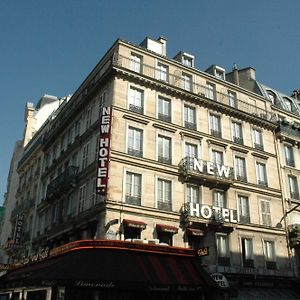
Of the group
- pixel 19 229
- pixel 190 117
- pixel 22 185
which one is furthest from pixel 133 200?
pixel 22 185

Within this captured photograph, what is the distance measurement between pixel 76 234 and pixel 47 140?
12.2 metres

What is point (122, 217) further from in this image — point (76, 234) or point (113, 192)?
point (76, 234)

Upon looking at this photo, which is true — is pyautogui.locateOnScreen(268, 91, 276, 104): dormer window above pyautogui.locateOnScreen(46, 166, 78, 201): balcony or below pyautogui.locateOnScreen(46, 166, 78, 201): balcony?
above

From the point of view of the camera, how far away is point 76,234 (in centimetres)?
2189

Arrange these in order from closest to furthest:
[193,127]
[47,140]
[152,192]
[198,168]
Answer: [152,192] → [198,168] → [193,127] → [47,140]

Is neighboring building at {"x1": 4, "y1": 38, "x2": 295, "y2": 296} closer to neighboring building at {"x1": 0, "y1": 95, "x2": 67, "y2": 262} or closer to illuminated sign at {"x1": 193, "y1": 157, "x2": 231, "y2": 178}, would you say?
illuminated sign at {"x1": 193, "y1": 157, "x2": 231, "y2": 178}

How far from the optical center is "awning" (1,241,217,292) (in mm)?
15189

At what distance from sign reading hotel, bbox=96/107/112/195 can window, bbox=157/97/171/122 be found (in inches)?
145

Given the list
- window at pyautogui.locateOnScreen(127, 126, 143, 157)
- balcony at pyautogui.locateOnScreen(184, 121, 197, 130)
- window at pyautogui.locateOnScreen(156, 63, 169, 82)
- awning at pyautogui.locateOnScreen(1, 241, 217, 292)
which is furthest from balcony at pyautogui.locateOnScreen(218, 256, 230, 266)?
window at pyautogui.locateOnScreen(156, 63, 169, 82)

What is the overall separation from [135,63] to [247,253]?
13.3 m

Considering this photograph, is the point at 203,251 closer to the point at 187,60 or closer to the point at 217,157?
the point at 217,157

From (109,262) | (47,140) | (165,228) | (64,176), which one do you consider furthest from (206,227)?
(47,140)

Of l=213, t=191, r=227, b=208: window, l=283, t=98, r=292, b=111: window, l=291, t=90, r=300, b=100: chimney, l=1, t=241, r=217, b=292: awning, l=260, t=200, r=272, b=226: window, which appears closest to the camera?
l=1, t=241, r=217, b=292: awning

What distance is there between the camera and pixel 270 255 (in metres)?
24.1
